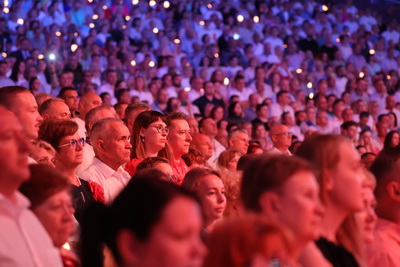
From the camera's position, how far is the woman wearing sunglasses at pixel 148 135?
620 cm

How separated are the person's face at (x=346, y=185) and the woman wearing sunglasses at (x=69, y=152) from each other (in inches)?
81.0

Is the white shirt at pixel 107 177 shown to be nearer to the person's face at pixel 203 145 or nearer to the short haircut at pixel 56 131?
the short haircut at pixel 56 131

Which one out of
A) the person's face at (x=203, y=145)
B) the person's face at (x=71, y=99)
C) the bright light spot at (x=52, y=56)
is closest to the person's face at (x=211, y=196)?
the person's face at (x=203, y=145)

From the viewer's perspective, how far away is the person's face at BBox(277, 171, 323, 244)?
112 inches

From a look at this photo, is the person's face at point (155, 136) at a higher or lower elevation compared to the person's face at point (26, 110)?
lower

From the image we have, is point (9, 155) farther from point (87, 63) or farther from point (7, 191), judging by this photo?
point (87, 63)

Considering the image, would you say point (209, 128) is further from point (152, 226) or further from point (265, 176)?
point (152, 226)

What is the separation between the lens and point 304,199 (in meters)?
2.89

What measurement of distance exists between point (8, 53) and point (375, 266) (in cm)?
888

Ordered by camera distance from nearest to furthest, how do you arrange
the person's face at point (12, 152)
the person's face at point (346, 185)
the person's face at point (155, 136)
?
the person's face at point (12, 152) < the person's face at point (346, 185) < the person's face at point (155, 136)

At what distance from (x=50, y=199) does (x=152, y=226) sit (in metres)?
0.80

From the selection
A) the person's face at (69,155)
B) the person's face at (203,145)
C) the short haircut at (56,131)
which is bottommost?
the person's face at (203,145)

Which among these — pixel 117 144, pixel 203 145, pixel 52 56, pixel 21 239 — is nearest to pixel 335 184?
pixel 21 239

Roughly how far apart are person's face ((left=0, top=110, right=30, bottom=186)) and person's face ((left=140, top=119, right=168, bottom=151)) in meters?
3.51
